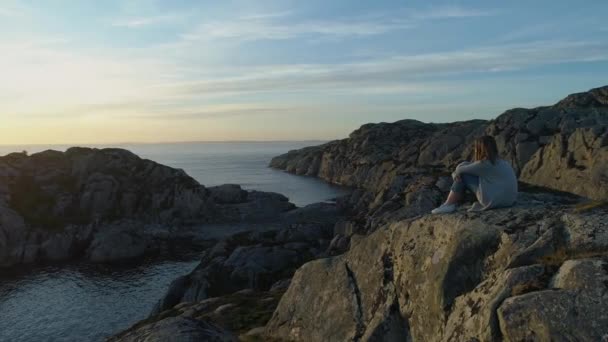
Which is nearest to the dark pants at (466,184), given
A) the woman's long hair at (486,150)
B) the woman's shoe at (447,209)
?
the woman's shoe at (447,209)

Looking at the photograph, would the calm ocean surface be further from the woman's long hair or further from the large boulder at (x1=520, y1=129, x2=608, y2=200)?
the woman's long hair

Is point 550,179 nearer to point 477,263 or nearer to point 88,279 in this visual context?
point 477,263

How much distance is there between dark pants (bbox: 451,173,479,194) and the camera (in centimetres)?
1579

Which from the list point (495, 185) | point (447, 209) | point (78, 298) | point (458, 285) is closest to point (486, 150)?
point (495, 185)

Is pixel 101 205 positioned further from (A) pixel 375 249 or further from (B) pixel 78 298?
(A) pixel 375 249

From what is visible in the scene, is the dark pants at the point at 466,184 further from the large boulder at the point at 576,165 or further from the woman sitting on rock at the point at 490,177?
the large boulder at the point at 576,165

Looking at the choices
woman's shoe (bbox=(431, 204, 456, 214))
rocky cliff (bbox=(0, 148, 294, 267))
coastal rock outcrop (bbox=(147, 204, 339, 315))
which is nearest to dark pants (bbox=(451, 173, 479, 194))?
woman's shoe (bbox=(431, 204, 456, 214))

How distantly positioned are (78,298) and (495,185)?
71165mm

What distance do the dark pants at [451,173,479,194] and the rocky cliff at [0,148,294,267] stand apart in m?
89.8

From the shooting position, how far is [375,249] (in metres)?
17.8

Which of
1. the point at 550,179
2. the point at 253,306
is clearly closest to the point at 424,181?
the point at 550,179

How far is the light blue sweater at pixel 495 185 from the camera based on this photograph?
49.4 feet

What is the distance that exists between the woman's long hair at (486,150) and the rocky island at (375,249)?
5.85 feet

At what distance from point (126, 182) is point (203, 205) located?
2228 centimetres
